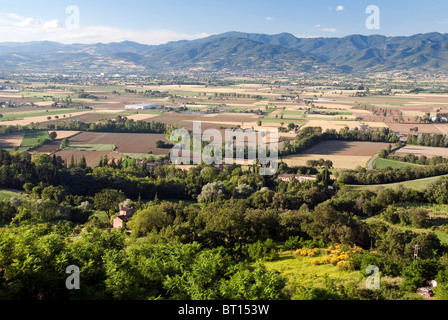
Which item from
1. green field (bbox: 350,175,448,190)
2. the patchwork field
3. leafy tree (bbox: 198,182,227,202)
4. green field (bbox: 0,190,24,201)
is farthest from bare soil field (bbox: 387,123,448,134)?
green field (bbox: 0,190,24,201)

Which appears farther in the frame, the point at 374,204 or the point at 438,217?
the point at 374,204

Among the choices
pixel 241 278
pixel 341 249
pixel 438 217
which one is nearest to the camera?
pixel 241 278

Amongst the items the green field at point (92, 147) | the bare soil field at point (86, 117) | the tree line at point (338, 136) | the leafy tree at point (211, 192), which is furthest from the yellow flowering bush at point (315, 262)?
the bare soil field at point (86, 117)

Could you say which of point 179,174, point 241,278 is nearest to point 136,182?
point 179,174

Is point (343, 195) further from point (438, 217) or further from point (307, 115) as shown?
point (307, 115)

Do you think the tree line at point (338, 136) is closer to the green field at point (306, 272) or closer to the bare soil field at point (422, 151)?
the bare soil field at point (422, 151)
